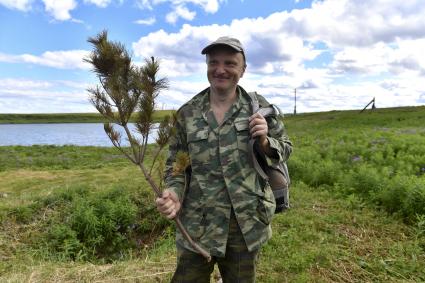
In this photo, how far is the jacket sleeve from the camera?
2.84 meters

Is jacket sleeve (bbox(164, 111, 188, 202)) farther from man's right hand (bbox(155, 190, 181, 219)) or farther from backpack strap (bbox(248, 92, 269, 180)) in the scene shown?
backpack strap (bbox(248, 92, 269, 180))

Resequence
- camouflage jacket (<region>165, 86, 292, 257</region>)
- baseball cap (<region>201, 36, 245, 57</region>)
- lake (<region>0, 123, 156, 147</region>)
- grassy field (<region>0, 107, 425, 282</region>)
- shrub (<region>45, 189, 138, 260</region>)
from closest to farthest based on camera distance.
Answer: baseball cap (<region>201, 36, 245, 57</region>)
camouflage jacket (<region>165, 86, 292, 257</region>)
grassy field (<region>0, 107, 425, 282</region>)
shrub (<region>45, 189, 138, 260</region>)
lake (<region>0, 123, 156, 147</region>)

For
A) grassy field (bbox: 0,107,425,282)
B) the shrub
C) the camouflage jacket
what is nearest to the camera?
the camouflage jacket

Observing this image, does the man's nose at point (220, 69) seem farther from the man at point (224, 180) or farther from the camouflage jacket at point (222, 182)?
the camouflage jacket at point (222, 182)

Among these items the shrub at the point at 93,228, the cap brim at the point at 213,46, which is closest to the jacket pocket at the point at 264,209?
the cap brim at the point at 213,46

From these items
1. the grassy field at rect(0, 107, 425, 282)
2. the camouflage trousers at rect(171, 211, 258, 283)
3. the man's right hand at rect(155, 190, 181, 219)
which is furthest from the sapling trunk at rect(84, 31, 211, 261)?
the grassy field at rect(0, 107, 425, 282)

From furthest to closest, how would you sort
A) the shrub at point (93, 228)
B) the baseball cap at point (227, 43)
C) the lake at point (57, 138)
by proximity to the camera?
the lake at point (57, 138) < the shrub at point (93, 228) < the baseball cap at point (227, 43)

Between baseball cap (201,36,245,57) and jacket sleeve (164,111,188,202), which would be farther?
jacket sleeve (164,111,188,202)

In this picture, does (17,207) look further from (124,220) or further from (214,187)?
(214,187)

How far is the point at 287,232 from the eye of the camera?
20.3 ft

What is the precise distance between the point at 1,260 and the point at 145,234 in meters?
2.46

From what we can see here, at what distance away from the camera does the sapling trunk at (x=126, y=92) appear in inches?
91.4

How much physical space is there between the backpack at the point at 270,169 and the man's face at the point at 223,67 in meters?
0.24

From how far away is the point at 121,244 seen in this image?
23.4 ft
